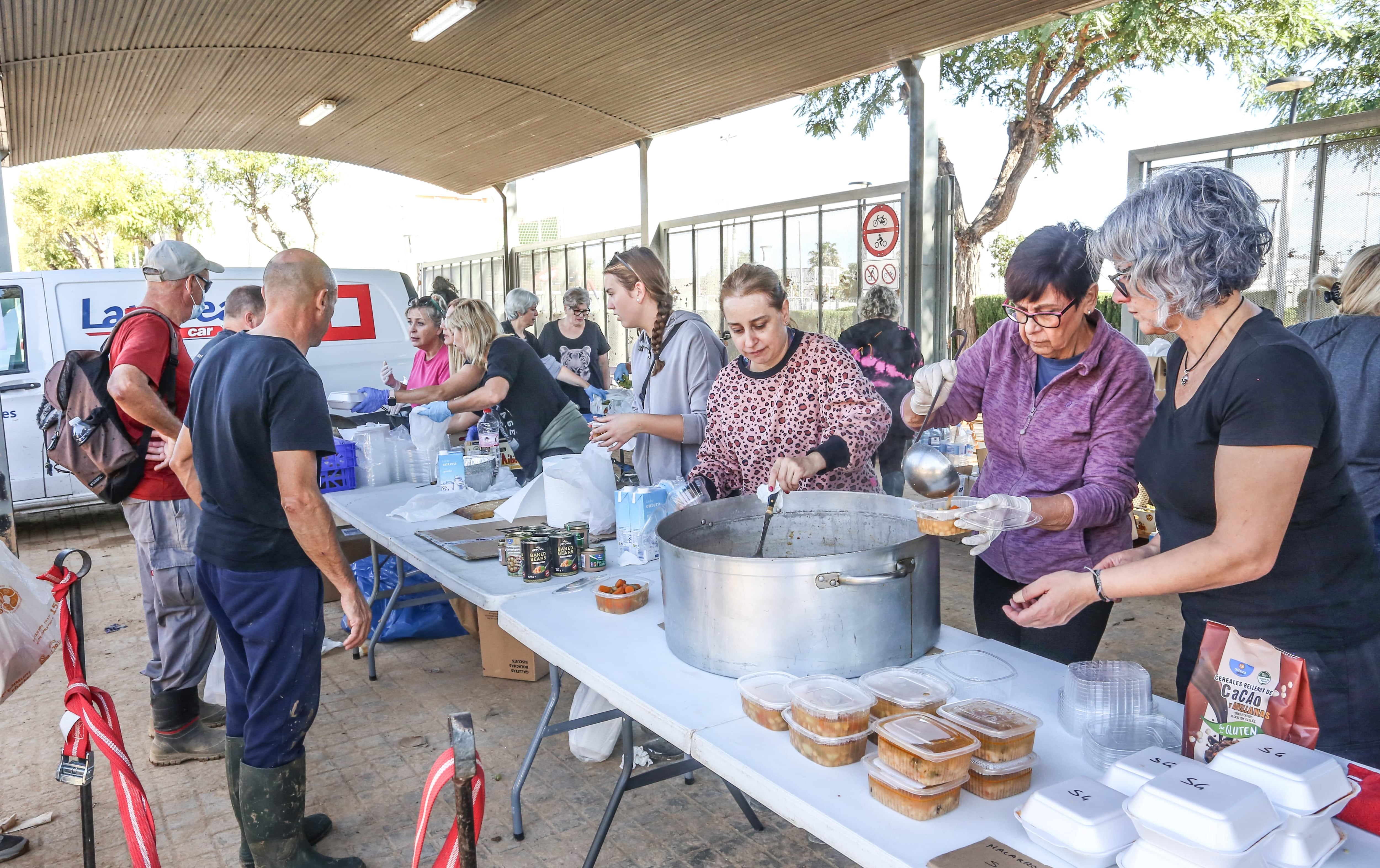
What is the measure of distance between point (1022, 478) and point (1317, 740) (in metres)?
0.82

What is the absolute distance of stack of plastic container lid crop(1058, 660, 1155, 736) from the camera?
1.43m

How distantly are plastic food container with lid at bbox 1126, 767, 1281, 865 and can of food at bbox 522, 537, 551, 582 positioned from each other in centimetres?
169

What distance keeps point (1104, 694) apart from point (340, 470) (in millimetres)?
3426

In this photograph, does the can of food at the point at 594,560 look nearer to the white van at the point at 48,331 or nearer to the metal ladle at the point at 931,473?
the metal ladle at the point at 931,473

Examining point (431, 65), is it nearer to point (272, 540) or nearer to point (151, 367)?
point (151, 367)

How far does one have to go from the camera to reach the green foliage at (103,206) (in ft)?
80.8

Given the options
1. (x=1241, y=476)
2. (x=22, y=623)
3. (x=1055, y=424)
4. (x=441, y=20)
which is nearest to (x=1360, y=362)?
(x=1055, y=424)

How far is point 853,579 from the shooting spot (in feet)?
5.02

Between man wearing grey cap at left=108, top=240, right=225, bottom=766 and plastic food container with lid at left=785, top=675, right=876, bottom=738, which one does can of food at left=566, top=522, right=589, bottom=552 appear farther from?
man wearing grey cap at left=108, top=240, right=225, bottom=766

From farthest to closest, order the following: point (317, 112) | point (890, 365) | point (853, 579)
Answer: point (317, 112), point (890, 365), point (853, 579)

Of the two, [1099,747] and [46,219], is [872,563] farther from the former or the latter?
[46,219]

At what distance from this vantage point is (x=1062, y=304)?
1.88 metres

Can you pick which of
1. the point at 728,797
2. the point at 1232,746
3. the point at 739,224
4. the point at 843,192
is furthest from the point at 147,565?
the point at 739,224

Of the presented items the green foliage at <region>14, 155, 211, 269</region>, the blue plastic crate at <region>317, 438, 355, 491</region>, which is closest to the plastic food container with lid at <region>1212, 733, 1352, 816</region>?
the blue plastic crate at <region>317, 438, 355, 491</region>
